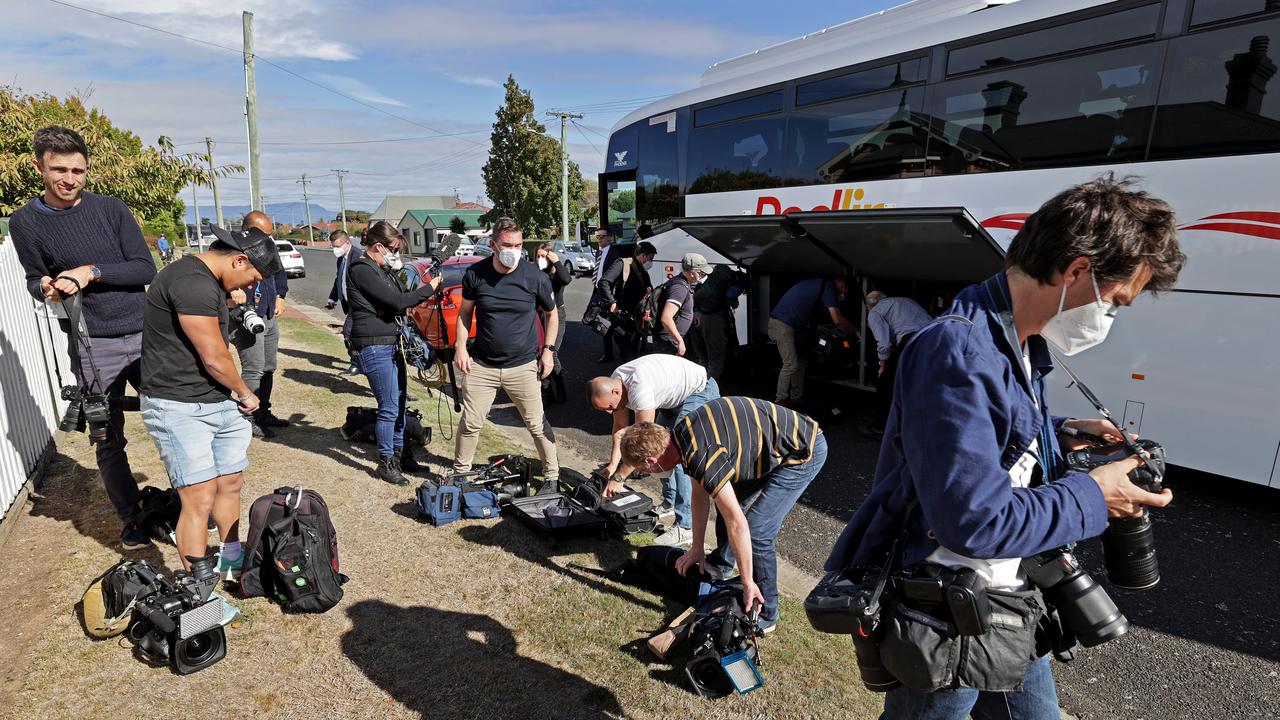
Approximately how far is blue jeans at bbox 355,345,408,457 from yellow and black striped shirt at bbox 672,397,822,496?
3.12 metres

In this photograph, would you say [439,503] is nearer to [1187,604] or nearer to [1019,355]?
[1019,355]

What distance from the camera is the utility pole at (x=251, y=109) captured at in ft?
64.6

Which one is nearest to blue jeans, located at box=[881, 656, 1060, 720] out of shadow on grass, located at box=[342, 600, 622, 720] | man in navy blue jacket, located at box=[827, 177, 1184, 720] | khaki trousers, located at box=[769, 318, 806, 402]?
man in navy blue jacket, located at box=[827, 177, 1184, 720]

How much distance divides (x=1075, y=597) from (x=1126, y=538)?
0.27 meters

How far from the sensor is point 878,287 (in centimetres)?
751

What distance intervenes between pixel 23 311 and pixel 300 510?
4.15 metres

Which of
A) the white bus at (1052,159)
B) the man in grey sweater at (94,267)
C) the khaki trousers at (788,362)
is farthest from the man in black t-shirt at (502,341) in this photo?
the khaki trousers at (788,362)

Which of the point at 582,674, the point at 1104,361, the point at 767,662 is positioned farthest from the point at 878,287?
the point at 582,674

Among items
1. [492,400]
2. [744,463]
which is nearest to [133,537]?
→ [492,400]

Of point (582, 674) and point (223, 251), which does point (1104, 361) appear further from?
point (223, 251)

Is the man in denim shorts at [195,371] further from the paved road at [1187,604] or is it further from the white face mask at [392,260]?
the paved road at [1187,604]

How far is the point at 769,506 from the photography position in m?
3.33

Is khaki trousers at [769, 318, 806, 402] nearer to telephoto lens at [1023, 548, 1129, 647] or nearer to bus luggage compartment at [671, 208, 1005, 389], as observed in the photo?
bus luggage compartment at [671, 208, 1005, 389]

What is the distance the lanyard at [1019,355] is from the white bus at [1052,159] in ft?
13.6
